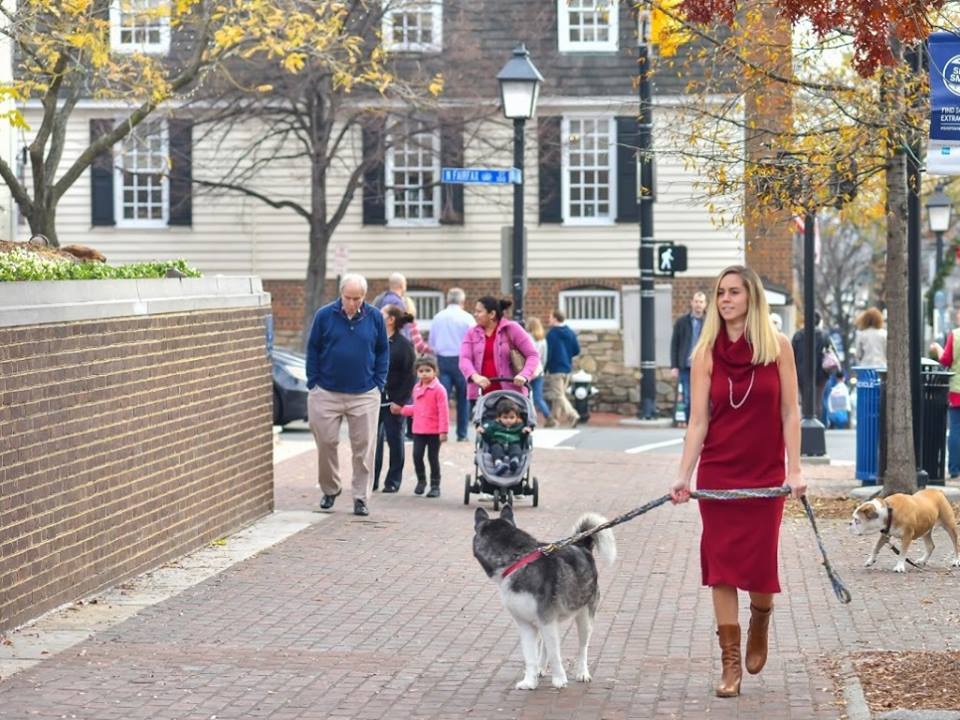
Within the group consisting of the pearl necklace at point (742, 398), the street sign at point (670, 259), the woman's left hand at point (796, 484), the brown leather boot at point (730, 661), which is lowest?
the brown leather boot at point (730, 661)

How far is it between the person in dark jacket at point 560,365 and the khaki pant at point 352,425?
1325 centimetres

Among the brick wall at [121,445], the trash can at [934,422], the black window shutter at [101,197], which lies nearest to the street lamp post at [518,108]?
the trash can at [934,422]

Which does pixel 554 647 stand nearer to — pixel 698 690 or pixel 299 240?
pixel 698 690

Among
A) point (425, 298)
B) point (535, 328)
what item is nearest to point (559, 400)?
point (535, 328)

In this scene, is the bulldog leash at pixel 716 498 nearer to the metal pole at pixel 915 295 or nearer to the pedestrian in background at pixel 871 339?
the metal pole at pixel 915 295

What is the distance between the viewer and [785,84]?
15422 millimetres

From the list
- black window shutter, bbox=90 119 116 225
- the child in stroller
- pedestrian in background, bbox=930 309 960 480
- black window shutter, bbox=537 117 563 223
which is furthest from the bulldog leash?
black window shutter, bbox=90 119 116 225

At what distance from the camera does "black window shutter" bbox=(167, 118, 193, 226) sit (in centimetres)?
3491

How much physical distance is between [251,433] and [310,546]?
5.00ft

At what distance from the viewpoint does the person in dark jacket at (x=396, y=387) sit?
55.1 ft

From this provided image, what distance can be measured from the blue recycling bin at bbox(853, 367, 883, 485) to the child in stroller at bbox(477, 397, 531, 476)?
3637 mm

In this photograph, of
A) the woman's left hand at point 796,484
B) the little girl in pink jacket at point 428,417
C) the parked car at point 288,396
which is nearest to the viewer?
the woman's left hand at point 796,484

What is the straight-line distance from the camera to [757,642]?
8398 mm

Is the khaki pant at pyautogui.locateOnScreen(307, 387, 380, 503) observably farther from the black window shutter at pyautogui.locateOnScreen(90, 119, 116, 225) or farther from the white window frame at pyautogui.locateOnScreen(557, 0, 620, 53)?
the black window shutter at pyautogui.locateOnScreen(90, 119, 116, 225)
